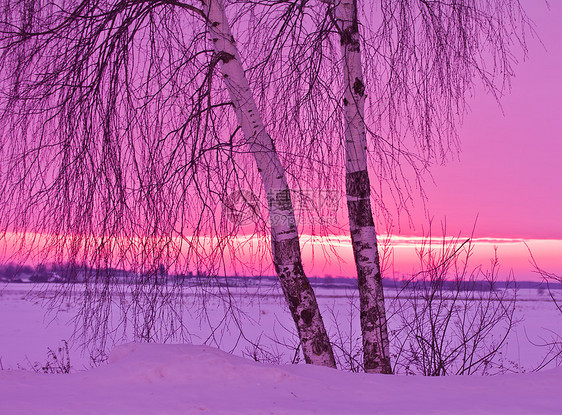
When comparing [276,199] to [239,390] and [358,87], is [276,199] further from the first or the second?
[239,390]

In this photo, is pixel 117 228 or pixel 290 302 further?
pixel 290 302

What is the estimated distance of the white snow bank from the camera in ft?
8.13

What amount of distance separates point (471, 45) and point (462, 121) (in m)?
0.69

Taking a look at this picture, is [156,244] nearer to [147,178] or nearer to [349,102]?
[147,178]

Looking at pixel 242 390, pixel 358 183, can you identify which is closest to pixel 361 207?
pixel 358 183

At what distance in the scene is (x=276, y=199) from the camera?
4.46 metres

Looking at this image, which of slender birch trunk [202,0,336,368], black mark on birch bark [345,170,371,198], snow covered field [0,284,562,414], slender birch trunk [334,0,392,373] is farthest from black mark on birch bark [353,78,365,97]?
snow covered field [0,284,562,414]

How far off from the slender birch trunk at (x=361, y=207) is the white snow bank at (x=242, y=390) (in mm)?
1403

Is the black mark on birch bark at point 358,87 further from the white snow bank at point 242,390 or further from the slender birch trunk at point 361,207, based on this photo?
the white snow bank at point 242,390

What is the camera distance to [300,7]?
16.1 feet

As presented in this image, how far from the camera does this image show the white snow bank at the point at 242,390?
248 cm

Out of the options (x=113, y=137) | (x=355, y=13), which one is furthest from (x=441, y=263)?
(x=113, y=137)

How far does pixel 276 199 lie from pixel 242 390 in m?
1.98

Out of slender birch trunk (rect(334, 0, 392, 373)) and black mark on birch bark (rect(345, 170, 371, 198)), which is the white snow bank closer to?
slender birch trunk (rect(334, 0, 392, 373))
